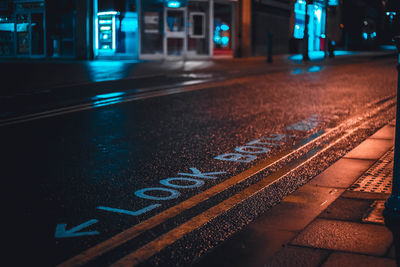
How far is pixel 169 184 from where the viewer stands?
16.6ft

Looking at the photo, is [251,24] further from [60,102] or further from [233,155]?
[233,155]

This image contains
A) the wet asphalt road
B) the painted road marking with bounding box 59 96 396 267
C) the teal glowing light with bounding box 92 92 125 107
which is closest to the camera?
the painted road marking with bounding box 59 96 396 267

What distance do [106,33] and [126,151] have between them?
879 inches

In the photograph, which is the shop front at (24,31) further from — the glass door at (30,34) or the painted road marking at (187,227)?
the painted road marking at (187,227)

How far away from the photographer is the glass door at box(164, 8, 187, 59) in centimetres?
2822

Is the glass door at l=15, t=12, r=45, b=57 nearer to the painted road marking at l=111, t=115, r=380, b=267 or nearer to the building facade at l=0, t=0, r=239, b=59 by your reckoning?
the building facade at l=0, t=0, r=239, b=59

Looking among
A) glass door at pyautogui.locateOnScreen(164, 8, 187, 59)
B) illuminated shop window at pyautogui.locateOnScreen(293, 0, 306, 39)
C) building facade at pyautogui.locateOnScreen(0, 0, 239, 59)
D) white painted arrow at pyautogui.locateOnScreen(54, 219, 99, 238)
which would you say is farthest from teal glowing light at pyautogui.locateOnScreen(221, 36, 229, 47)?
white painted arrow at pyautogui.locateOnScreen(54, 219, 99, 238)

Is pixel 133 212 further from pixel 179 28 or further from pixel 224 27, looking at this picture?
pixel 224 27

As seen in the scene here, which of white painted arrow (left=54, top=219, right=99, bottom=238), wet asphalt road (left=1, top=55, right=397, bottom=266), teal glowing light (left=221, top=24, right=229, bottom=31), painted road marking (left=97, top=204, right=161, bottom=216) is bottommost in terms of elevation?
white painted arrow (left=54, top=219, right=99, bottom=238)

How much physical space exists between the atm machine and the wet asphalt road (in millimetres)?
15907

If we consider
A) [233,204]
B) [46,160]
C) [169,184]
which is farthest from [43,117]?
[233,204]

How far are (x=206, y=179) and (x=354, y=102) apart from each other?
22.2ft

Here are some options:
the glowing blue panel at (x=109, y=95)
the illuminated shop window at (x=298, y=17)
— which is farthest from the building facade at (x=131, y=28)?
the glowing blue panel at (x=109, y=95)

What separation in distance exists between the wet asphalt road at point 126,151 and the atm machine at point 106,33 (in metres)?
15.9
